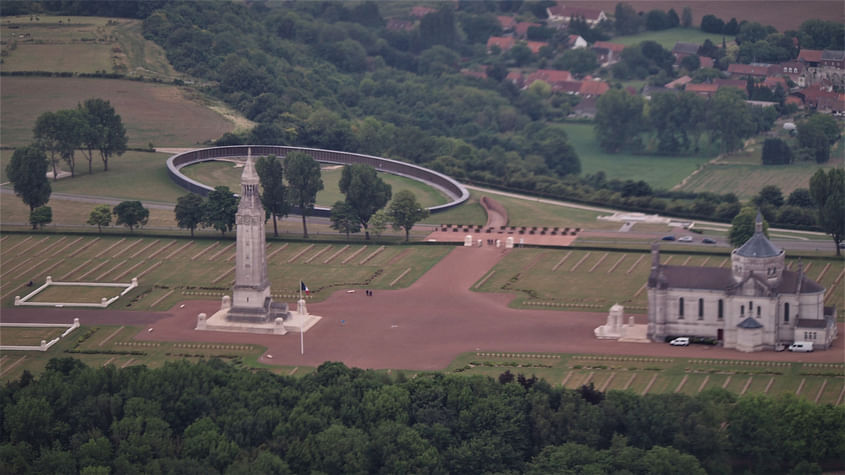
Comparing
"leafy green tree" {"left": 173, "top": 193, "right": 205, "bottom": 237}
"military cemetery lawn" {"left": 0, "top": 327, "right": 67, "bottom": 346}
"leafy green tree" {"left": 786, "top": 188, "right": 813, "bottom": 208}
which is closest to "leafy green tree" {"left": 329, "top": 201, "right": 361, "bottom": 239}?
"leafy green tree" {"left": 173, "top": 193, "right": 205, "bottom": 237}

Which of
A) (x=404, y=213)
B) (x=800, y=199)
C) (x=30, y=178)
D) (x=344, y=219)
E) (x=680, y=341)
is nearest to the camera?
(x=680, y=341)

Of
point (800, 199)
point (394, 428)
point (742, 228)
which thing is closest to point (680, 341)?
point (742, 228)

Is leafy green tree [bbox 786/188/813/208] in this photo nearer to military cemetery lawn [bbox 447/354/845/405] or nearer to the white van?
the white van

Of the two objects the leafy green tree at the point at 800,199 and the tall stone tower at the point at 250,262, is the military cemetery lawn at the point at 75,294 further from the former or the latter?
the leafy green tree at the point at 800,199

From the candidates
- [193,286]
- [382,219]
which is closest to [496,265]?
[382,219]

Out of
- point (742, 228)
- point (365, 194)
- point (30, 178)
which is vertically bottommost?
point (742, 228)

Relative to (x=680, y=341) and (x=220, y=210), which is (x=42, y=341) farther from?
(x=680, y=341)
